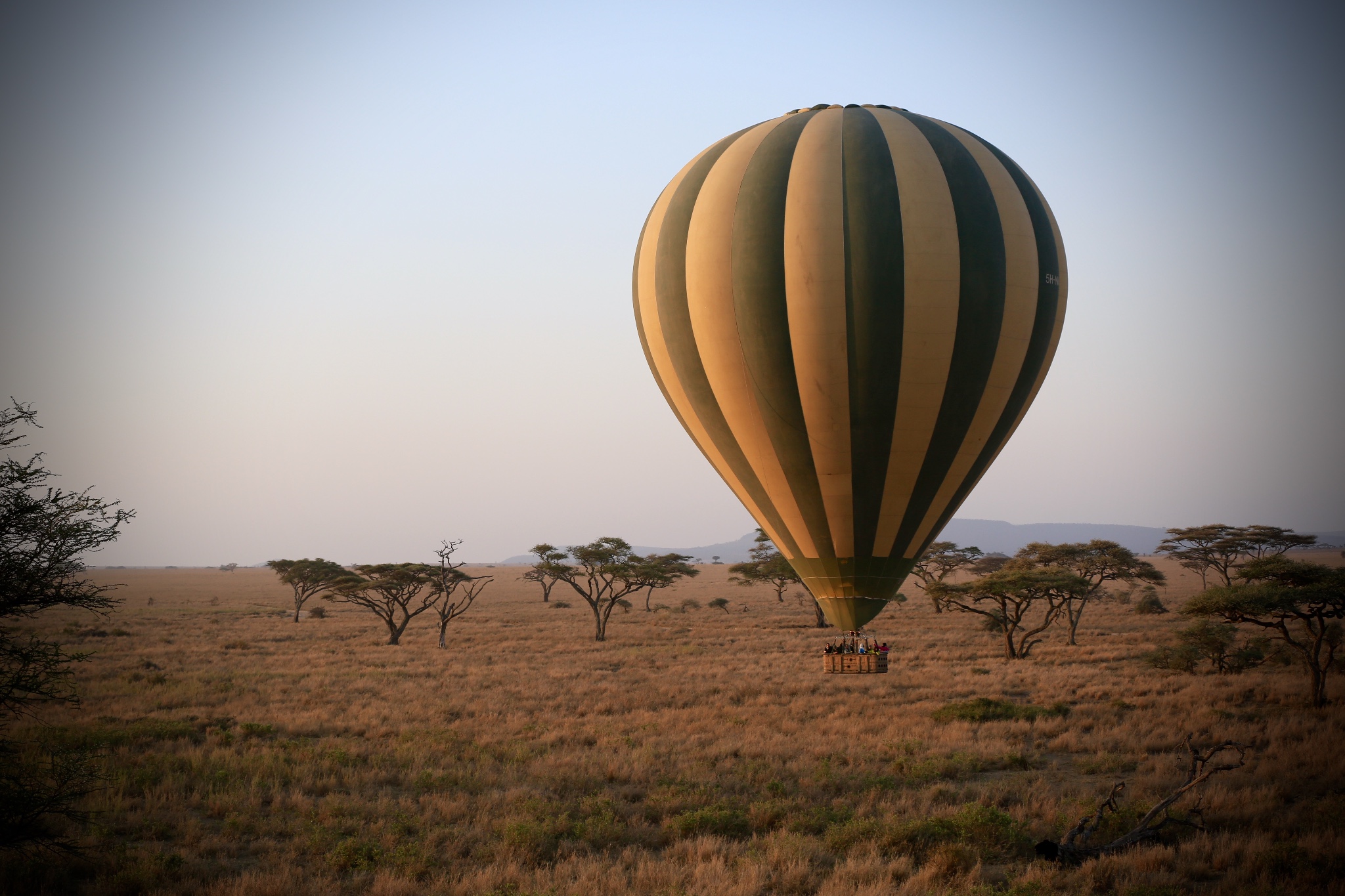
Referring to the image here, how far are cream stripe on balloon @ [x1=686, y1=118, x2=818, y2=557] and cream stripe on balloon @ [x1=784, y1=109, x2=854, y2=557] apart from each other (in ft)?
2.74

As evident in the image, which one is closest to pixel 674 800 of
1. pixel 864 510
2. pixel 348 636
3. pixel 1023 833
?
pixel 1023 833

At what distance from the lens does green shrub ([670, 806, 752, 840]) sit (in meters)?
11.7

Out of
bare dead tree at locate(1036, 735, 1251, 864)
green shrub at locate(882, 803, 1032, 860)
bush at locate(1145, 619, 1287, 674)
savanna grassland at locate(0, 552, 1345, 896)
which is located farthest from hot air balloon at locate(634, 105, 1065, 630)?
bush at locate(1145, 619, 1287, 674)

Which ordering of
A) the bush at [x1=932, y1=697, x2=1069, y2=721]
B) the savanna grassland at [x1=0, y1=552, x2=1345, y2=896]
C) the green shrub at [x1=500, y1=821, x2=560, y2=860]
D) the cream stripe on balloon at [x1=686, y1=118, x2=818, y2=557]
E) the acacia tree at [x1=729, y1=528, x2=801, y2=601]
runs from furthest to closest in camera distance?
the acacia tree at [x1=729, y1=528, x2=801, y2=601], the bush at [x1=932, y1=697, x2=1069, y2=721], the cream stripe on balloon at [x1=686, y1=118, x2=818, y2=557], the green shrub at [x1=500, y1=821, x2=560, y2=860], the savanna grassland at [x1=0, y1=552, x2=1345, y2=896]

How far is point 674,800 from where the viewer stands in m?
13.0

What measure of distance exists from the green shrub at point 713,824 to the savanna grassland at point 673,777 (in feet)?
0.12

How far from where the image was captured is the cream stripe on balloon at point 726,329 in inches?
640

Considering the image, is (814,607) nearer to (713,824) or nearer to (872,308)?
(872,308)

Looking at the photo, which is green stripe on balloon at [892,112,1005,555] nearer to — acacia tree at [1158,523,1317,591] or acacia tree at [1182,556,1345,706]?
acacia tree at [1182,556,1345,706]

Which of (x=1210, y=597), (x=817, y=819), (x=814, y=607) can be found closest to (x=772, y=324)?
(x=817, y=819)

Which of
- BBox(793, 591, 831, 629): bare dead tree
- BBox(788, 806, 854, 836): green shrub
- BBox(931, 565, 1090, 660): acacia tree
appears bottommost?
BBox(793, 591, 831, 629): bare dead tree

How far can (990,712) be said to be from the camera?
1941cm

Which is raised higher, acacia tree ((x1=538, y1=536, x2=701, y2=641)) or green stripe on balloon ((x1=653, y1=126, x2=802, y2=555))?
green stripe on balloon ((x1=653, y1=126, x2=802, y2=555))

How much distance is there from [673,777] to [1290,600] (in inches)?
618
